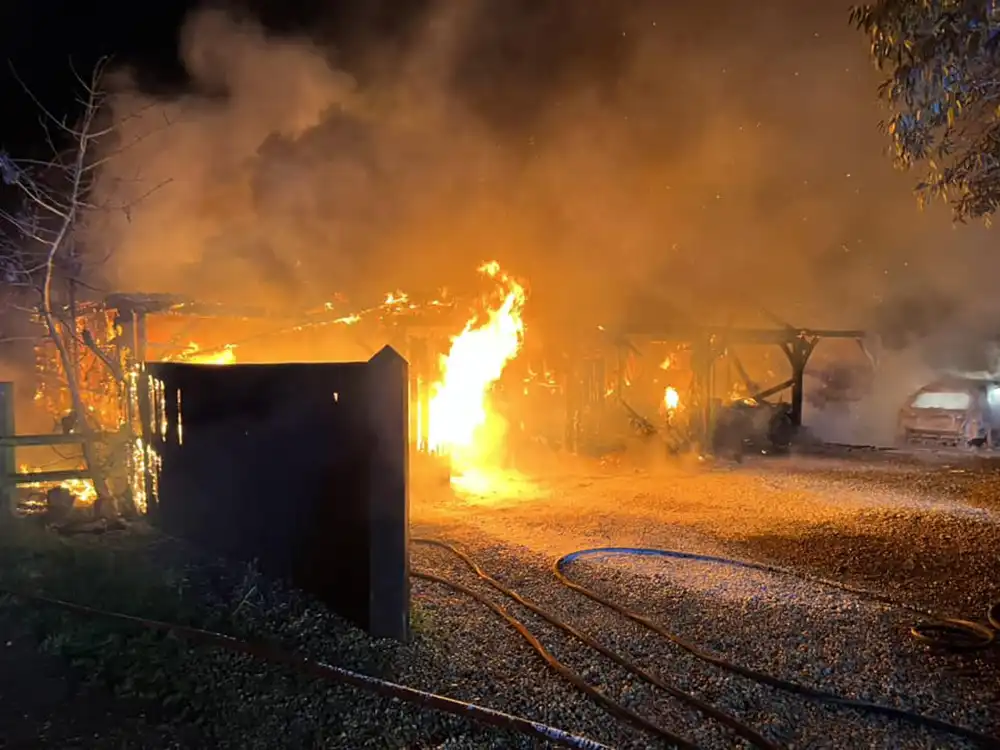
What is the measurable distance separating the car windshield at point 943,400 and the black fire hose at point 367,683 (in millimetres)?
18329

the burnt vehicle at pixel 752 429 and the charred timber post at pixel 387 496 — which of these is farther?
the burnt vehicle at pixel 752 429

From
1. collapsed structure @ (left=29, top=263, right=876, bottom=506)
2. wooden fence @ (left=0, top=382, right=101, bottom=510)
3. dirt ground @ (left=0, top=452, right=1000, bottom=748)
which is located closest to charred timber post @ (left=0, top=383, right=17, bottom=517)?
wooden fence @ (left=0, top=382, right=101, bottom=510)

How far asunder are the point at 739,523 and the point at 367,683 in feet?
22.7

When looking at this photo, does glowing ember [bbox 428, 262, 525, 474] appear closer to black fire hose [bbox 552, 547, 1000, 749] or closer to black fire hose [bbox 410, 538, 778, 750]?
black fire hose [bbox 552, 547, 1000, 749]

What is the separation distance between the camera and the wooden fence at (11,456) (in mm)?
8203

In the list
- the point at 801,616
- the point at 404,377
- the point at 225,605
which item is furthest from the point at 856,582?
the point at 225,605

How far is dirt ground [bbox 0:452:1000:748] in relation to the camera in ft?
14.3

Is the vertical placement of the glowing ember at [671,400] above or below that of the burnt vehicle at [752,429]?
above

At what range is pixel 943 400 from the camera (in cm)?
1888

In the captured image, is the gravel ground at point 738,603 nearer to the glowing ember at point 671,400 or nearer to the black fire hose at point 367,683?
the black fire hose at point 367,683

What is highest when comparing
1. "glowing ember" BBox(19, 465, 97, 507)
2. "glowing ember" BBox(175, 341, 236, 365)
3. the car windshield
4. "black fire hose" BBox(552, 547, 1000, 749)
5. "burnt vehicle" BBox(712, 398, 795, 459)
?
"glowing ember" BBox(175, 341, 236, 365)

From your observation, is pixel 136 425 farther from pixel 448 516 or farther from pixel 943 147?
pixel 943 147

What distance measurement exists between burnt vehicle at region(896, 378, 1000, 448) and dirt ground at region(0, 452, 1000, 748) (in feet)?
10.2

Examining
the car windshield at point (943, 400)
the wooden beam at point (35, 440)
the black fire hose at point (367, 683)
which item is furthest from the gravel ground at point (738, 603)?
the car windshield at point (943, 400)
